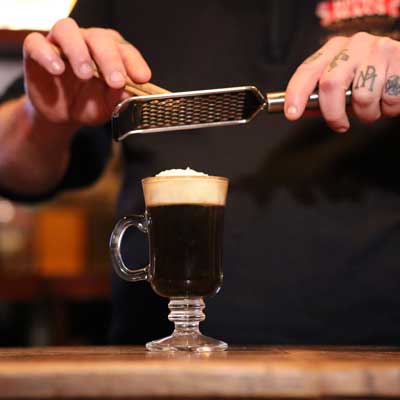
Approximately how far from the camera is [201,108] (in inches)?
55.9

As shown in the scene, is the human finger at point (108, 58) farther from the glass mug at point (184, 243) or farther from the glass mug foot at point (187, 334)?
the glass mug foot at point (187, 334)

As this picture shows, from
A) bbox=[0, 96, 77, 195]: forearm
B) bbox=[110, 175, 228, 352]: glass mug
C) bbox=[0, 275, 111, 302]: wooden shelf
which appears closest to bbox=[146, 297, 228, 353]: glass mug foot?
bbox=[110, 175, 228, 352]: glass mug

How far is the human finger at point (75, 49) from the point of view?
1467 mm

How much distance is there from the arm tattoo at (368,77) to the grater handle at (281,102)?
0.03 meters

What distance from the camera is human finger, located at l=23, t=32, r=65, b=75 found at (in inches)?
58.1

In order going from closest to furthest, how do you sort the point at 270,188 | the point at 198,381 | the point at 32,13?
the point at 198,381, the point at 270,188, the point at 32,13

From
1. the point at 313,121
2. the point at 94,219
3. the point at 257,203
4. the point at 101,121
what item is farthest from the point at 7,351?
the point at 94,219

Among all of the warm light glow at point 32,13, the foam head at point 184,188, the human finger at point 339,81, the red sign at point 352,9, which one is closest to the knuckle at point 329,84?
the human finger at point 339,81

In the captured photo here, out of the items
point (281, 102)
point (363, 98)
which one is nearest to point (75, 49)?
point (281, 102)

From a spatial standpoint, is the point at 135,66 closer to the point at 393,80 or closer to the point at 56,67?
the point at 56,67

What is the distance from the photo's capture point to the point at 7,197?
2.00 meters

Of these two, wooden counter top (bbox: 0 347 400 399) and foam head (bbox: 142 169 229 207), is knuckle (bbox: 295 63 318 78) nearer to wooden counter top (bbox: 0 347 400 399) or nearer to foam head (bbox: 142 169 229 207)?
foam head (bbox: 142 169 229 207)

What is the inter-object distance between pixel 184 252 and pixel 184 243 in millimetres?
15

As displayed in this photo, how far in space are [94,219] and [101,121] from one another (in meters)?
2.54
